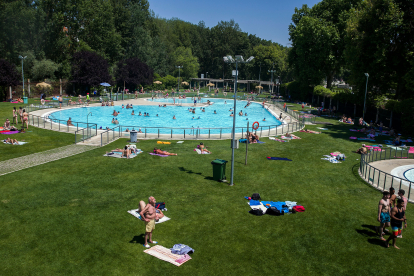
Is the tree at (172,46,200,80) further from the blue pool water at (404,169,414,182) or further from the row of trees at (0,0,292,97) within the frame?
the blue pool water at (404,169,414,182)

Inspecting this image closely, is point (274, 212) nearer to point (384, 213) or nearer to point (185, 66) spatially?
point (384, 213)

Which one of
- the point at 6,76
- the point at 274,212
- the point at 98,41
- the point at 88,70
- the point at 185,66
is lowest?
the point at 274,212

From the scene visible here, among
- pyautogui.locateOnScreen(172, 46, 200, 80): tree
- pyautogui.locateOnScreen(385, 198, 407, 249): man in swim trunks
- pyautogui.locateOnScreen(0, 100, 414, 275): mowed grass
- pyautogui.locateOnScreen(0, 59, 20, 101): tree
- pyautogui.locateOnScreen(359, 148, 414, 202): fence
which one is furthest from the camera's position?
pyautogui.locateOnScreen(172, 46, 200, 80): tree

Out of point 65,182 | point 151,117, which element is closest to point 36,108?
point 151,117

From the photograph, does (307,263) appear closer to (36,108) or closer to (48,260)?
(48,260)

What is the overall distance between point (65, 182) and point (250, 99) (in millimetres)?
Answer: 62300

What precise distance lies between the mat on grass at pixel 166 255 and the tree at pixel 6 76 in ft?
160

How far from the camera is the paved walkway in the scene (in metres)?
18.0

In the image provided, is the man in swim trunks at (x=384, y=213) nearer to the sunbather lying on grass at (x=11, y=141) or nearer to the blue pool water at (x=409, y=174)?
the blue pool water at (x=409, y=174)

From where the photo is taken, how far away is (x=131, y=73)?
3000 inches

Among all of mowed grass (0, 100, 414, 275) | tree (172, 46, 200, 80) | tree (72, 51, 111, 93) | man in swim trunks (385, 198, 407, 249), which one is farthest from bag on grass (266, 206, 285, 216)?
tree (172, 46, 200, 80)

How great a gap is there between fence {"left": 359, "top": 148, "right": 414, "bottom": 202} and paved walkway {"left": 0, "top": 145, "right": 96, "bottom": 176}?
18564 millimetres

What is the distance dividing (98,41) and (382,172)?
7446cm

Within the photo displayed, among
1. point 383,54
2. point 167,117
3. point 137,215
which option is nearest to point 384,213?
point 137,215
